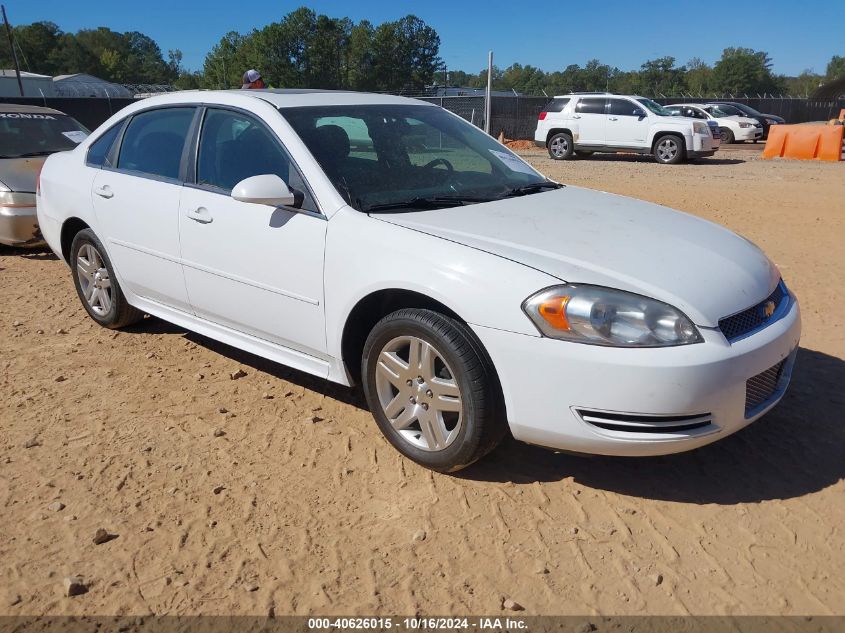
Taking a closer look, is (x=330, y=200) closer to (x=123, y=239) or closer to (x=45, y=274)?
(x=123, y=239)

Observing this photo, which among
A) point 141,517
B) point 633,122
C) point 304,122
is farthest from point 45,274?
point 633,122

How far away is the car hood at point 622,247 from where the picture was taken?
286 cm

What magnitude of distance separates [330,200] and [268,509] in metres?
1.43

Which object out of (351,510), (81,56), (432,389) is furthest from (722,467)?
(81,56)

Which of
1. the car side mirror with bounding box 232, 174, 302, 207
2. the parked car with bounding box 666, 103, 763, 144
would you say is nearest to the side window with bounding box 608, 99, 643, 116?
the parked car with bounding box 666, 103, 763, 144

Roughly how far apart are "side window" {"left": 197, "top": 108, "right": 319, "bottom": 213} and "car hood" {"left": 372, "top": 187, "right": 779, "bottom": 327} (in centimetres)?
69

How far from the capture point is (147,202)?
4.31 m

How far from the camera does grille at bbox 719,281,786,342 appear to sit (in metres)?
2.88

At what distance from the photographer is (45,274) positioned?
7.02 meters

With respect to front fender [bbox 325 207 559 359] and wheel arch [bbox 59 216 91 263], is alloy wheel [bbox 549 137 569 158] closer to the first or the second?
wheel arch [bbox 59 216 91 263]

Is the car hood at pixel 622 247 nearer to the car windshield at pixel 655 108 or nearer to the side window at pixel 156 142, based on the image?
the side window at pixel 156 142

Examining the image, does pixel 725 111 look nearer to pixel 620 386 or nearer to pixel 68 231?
pixel 68 231

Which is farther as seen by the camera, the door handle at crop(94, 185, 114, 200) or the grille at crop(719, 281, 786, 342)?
the door handle at crop(94, 185, 114, 200)

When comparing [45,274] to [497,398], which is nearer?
[497,398]
